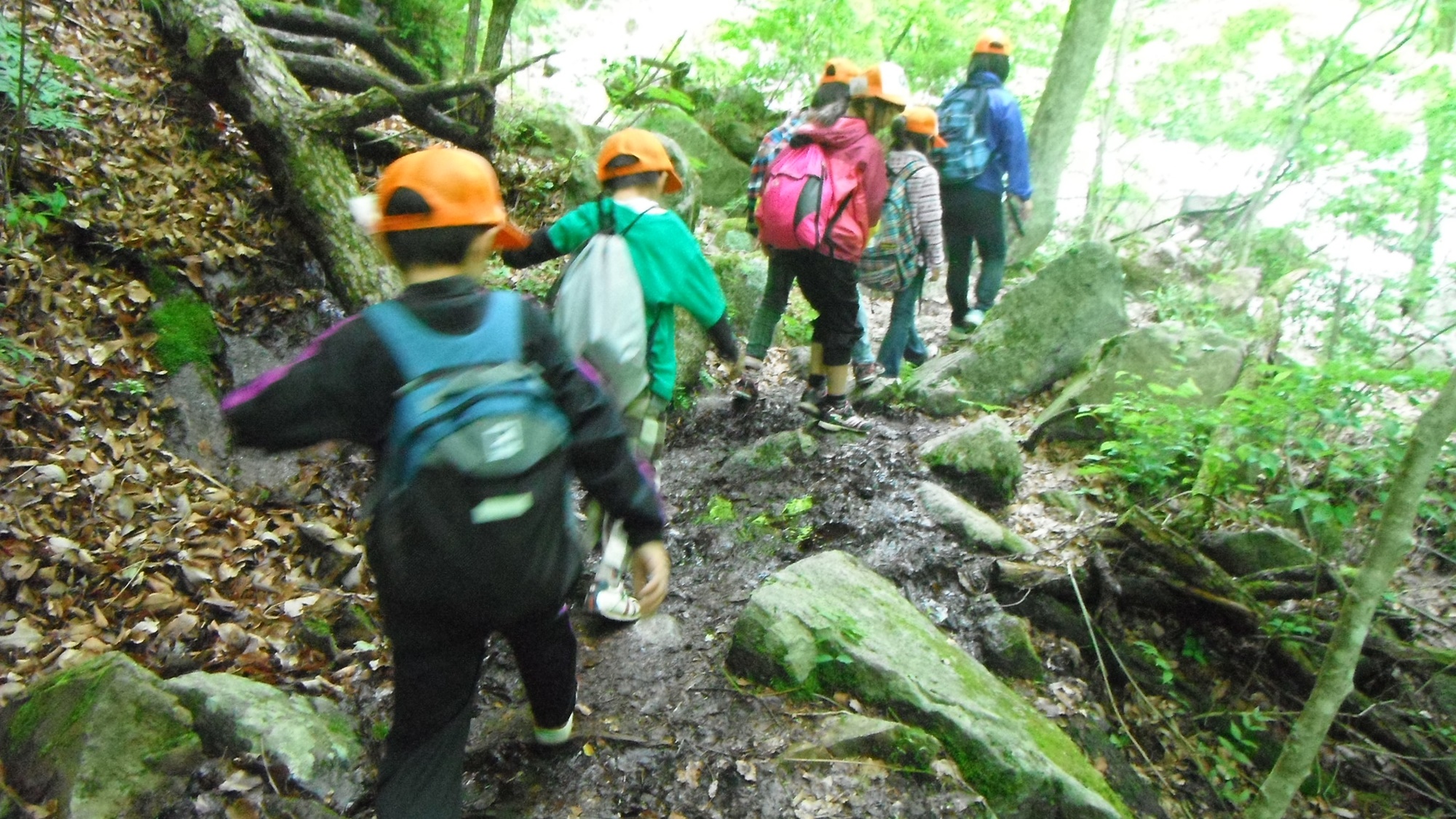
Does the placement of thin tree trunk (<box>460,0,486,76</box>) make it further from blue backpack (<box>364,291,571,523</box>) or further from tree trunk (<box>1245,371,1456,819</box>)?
tree trunk (<box>1245,371,1456,819</box>)

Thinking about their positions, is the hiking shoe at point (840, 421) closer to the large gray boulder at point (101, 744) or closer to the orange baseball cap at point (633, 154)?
the orange baseball cap at point (633, 154)

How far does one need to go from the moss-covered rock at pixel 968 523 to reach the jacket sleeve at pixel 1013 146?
9.77ft

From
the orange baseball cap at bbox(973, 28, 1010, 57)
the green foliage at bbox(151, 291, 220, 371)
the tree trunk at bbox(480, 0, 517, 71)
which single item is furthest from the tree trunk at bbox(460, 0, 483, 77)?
the orange baseball cap at bbox(973, 28, 1010, 57)

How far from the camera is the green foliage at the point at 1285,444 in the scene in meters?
3.82

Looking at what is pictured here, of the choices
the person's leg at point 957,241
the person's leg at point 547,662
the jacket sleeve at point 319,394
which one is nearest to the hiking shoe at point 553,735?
the person's leg at point 547,662

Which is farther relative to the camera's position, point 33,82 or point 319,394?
point 33,82

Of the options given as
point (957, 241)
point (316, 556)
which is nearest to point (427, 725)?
point (316, 556)

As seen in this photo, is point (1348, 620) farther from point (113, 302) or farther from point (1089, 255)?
point (113, 302)

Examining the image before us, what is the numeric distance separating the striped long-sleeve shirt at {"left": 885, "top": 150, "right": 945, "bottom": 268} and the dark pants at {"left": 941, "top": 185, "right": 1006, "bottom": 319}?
108 cm

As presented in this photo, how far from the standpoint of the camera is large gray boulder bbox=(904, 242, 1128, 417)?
698cm

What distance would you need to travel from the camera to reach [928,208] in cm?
567

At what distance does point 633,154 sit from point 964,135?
414 centimetres

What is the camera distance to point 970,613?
14.1 feet

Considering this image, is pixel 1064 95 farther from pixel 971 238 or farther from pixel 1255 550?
pixel 1255 550
